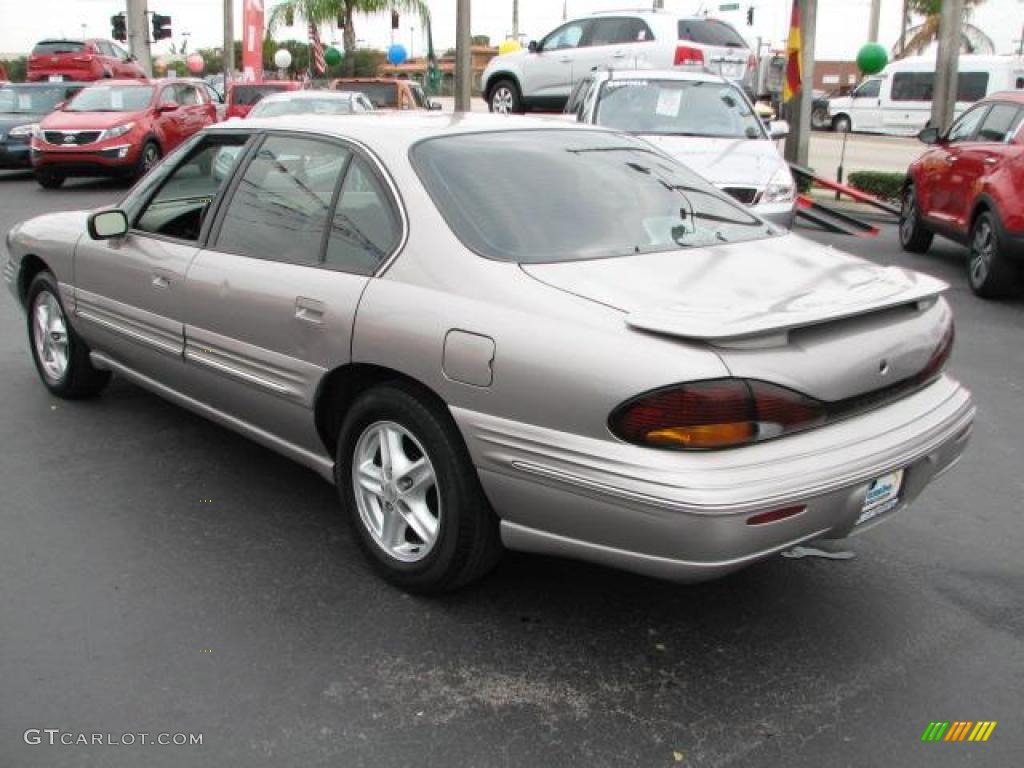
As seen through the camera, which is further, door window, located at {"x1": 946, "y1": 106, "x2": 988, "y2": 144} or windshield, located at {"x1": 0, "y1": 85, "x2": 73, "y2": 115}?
→ windshield, located at {"x1": 0, "y1": 85, "x2": 73, "y2": 115}

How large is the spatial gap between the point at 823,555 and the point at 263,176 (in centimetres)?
260

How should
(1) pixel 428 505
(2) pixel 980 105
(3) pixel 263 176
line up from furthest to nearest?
1. (2) pixel 980 105
2. (3) pixel 263 176
3. (1) pixel 428 505

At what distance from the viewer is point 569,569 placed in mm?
3752

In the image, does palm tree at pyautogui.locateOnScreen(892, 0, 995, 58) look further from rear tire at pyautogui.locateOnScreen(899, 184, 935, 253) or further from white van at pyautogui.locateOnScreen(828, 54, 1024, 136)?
rear tire at pyautogui.locateOnScreen(899, 184, 935, 253)

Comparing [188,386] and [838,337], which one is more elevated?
[838,337]

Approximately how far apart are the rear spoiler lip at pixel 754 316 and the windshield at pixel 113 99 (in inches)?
629

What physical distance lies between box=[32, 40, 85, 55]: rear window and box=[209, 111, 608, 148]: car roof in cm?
2433

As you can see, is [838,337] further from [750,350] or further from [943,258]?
[943,258]

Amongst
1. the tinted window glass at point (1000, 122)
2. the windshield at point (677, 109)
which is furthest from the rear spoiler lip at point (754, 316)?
the windshield at point (677, 109)

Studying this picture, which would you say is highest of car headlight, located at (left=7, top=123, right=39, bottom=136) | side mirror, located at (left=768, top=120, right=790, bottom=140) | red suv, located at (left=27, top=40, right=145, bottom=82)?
red suv, located at (left=27, top=40, right=145, bottom=82)

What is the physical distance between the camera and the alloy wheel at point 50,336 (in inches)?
219

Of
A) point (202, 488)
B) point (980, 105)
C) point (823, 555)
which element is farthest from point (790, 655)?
point (980, 105)

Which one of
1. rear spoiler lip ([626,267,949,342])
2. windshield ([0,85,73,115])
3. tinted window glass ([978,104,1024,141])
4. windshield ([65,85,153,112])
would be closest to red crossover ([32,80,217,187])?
A: windshield ([65,85,153,112])

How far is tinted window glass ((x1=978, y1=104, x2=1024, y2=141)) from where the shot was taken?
28.7 feet
